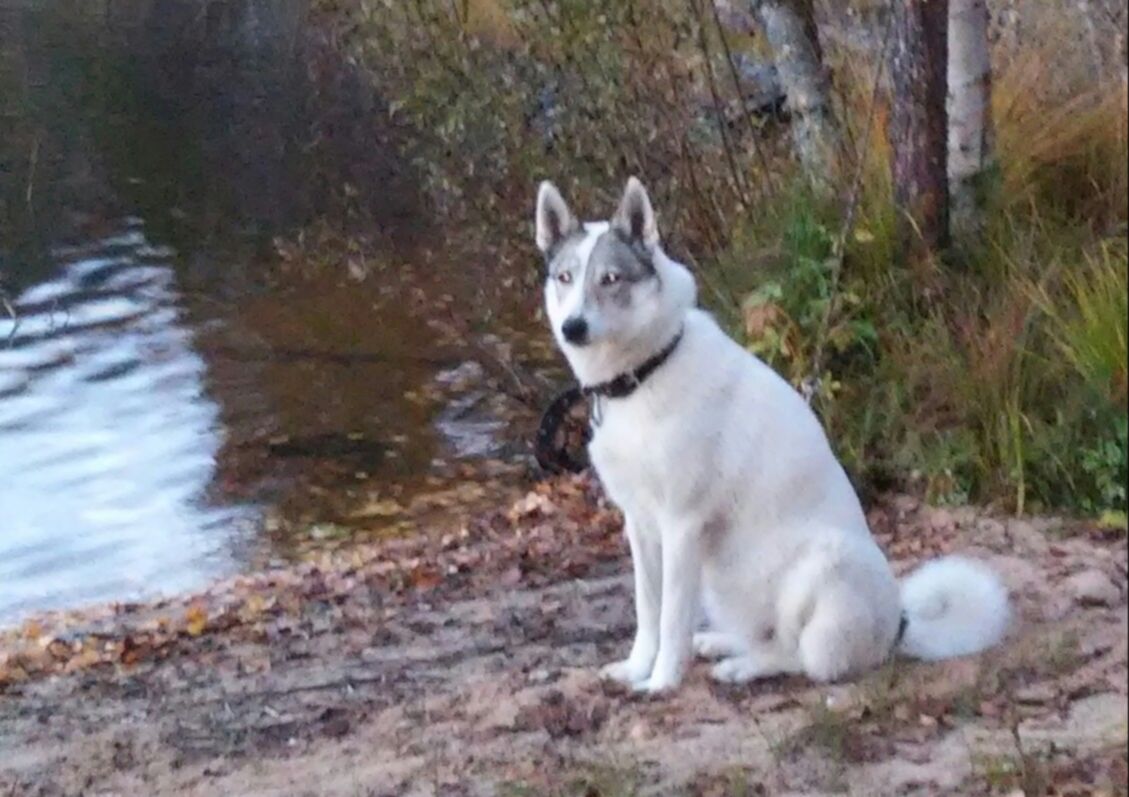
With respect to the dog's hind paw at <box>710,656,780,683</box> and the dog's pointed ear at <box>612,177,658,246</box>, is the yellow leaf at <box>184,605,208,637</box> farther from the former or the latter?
the dog's pointed ear at <box>612,177,658,246</box>

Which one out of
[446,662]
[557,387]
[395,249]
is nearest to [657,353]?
[446,662]

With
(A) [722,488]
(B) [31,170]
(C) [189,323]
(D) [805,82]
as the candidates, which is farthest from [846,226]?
(B) [31,170]

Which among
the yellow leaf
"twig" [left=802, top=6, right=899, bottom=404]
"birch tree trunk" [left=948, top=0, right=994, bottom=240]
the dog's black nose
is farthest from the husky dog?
the yellow leaf

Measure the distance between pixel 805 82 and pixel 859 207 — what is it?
2.06m

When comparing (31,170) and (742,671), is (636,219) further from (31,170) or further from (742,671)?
(31,170)

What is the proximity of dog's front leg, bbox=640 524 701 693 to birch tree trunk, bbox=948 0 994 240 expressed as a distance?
3.98 ft

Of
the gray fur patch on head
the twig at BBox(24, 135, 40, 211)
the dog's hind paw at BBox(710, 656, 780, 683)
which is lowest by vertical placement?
the dog's hind paw at BBox(710, 656, 780, 683)

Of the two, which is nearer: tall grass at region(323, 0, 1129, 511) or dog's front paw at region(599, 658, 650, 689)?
tall grass at region(323, 0, 1129, 511)

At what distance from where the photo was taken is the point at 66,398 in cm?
1028

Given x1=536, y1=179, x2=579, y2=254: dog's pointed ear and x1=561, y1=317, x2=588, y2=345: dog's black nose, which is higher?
x1=536, y1=179, x2=579, y2=254: dog's pointed ear

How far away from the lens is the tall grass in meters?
2.39

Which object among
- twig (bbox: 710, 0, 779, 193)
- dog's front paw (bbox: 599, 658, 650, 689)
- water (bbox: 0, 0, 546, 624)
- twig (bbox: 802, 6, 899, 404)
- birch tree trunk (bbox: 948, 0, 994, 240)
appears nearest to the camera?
birch tree trunk (bbox: 948, 0, 994, 240)

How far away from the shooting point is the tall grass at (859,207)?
2391 mm

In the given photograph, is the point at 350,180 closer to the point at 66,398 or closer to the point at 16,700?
the point at 66,398
